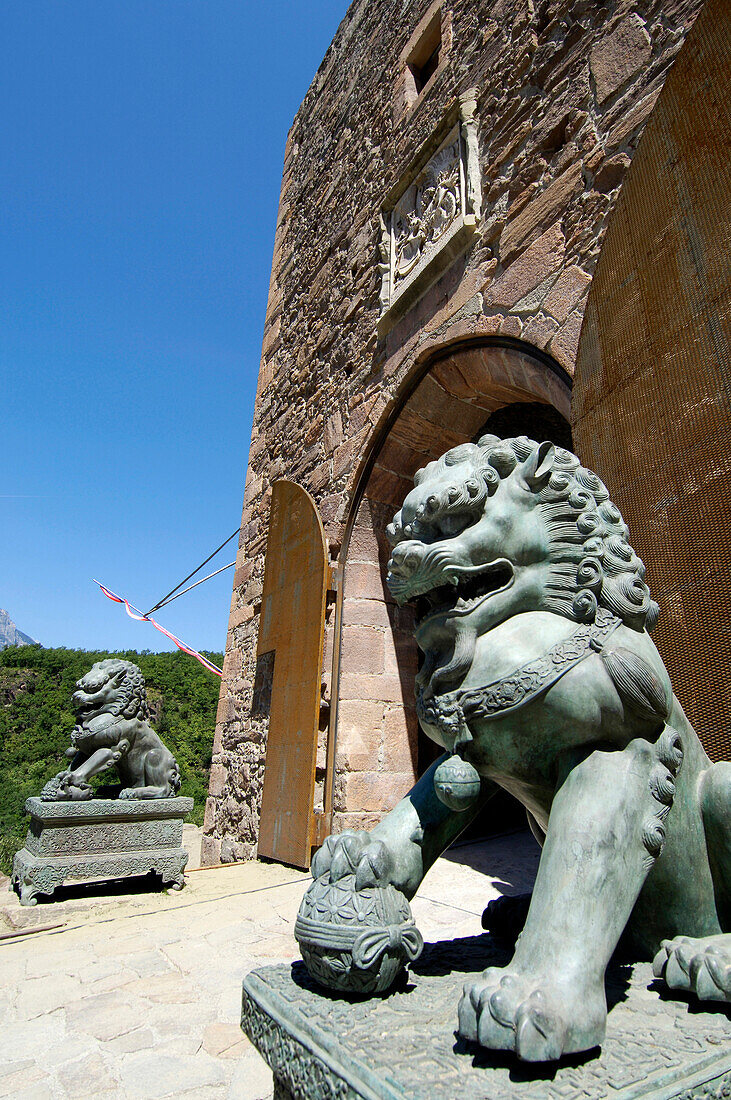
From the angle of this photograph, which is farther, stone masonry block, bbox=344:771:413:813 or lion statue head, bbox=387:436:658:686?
stone masonry block, bbox=344:771:413:813

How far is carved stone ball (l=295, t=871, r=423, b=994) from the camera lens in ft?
3.07

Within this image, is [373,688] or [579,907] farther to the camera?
[373,688]

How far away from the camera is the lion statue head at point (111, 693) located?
14.3 ft

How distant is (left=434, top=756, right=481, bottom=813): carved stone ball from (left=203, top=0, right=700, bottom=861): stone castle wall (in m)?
2.13

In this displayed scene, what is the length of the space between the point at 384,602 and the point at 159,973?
257cm

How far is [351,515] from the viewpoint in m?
4.56

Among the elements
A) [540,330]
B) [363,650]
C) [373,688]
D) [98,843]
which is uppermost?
[540,330]

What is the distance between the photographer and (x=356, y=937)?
932 mm

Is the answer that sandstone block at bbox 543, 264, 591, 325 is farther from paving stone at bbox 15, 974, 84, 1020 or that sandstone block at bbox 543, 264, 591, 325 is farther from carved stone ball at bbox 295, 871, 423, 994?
paving stone at bbox 15, 974, 84, 1020

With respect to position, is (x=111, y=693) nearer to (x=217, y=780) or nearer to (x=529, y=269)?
(x=217, y=780)

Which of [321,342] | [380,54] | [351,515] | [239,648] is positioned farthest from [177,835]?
[380,54]

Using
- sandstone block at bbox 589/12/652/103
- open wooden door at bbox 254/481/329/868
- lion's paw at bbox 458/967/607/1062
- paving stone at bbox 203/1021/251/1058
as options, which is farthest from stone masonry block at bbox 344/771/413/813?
sandstone block at bbox 589/12/652/103

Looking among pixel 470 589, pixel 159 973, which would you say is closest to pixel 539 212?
pixel 470 589

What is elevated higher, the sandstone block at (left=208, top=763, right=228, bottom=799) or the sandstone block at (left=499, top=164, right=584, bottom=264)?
the sandstone block at (left=499, top=164, right=584, bottom=264)
